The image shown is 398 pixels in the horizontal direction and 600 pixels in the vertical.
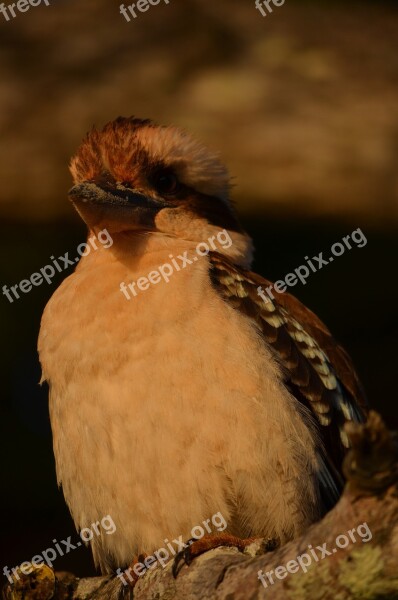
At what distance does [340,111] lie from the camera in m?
4.39

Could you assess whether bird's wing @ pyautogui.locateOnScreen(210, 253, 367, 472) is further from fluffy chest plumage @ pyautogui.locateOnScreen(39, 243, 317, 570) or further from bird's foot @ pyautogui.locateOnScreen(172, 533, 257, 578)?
bird's foot @ pyautogui.locateOnScreen(172, 533, 257, 578)

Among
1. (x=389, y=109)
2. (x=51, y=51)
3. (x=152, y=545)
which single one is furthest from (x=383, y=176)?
(x=152, y=545)

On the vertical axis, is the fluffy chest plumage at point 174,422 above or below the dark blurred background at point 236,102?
below

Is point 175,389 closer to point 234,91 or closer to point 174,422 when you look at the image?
point 174,422

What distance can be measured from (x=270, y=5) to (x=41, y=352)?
6.32ft

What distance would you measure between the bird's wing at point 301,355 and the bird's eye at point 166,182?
46 centimetres

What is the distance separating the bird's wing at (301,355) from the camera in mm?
4035

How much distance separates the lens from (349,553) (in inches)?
100

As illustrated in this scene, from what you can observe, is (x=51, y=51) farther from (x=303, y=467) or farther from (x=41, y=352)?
(x=303, y=467)

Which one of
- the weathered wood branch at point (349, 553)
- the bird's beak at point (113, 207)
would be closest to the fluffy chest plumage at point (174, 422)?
the bird's beak at point (113, 207)

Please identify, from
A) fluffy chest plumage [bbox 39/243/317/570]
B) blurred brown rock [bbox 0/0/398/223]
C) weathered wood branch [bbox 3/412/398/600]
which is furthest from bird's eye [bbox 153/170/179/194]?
weathered wood branch [bbox 3/412/398/600]

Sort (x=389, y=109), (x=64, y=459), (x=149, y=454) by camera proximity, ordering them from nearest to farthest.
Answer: (x=149, y=454), (x=64, y=459), (x=389, y=109)

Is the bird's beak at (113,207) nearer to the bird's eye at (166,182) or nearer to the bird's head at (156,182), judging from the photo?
the bird's head at (156,182)

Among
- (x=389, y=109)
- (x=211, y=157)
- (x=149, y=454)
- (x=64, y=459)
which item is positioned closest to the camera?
(x=149, y=454)
